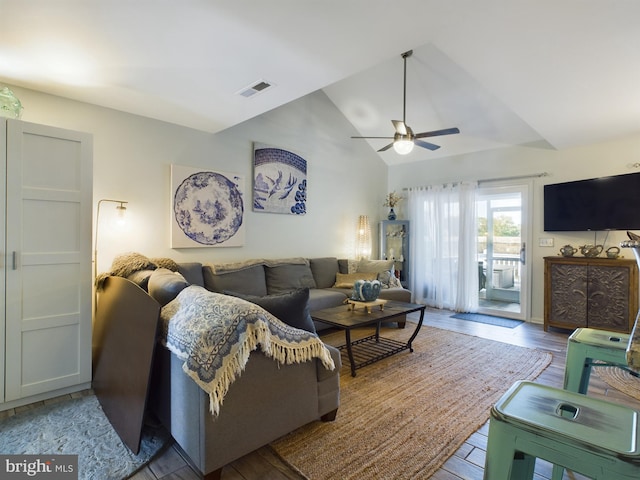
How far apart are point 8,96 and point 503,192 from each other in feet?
18.4

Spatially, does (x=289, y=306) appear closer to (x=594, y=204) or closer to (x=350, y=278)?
(x=350, y=278)

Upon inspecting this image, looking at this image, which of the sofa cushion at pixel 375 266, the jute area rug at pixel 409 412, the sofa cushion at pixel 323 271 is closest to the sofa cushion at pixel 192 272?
the sofa cushion at pixel 323 271

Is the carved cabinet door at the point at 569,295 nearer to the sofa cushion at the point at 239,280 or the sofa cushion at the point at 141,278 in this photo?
the sofa cushion at the point at 239,280

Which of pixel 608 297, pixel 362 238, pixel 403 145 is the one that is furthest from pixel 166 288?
pixel 608 297

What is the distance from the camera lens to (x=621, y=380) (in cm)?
282

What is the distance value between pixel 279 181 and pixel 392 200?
2362 mm

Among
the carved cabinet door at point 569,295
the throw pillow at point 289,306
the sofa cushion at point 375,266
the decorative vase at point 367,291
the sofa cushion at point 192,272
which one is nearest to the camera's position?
the throw pillow at point 289,306

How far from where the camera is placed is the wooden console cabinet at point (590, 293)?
146 inches

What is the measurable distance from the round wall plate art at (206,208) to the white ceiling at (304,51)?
0.59 metres

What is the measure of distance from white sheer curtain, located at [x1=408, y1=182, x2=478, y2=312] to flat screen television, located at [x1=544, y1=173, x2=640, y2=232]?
3.51ft

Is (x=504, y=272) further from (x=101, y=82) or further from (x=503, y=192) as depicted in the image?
(x=101, y=82)

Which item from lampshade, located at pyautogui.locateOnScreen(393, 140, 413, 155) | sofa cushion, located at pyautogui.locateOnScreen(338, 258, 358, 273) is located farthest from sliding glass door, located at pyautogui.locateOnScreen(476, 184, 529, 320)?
lampshade, located at pyautogui.locateOnScreen(393, 140, 413, 155)

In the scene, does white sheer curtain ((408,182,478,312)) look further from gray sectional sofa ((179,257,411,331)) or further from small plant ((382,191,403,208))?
gray sectional sofa ((179,257,411,331))

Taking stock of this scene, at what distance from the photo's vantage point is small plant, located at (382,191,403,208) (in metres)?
6.10
